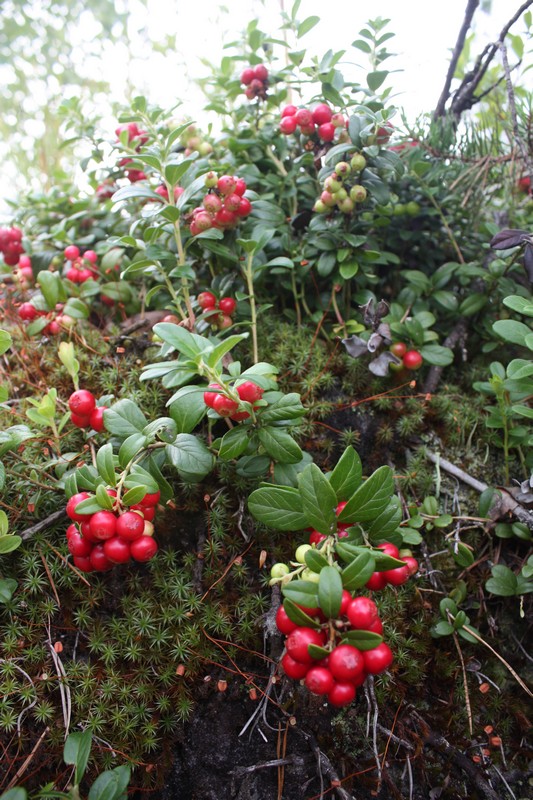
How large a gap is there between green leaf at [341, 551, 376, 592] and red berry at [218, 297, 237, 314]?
4.04ft

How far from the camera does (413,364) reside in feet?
7.11

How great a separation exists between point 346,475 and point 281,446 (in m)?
0.24

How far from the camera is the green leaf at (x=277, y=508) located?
1.44 metres

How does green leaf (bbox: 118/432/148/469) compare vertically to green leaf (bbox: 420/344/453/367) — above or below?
below

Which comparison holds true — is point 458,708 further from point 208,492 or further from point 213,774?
point 208,492

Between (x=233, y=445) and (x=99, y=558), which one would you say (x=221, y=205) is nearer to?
(x=233, y=445)

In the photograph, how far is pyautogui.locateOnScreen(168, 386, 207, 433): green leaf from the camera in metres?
1.64

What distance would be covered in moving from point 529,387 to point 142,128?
2292mm

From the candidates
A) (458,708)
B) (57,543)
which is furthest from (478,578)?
(57,543)

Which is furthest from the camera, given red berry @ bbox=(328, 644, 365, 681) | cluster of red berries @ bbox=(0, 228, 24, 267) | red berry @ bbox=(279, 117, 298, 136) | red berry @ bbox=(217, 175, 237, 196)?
cluster of red berries @ bbox=(0, 228, 24, 267)

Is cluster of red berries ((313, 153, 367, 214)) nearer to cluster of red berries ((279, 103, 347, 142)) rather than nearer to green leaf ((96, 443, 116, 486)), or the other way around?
cluster of red berries ((279, 103, 347, 142))

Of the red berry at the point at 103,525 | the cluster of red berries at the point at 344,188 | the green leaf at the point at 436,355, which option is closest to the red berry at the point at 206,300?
the cluster of red berries at the point at 344,188

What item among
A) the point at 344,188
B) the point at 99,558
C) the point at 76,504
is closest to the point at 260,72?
the point at 344,188

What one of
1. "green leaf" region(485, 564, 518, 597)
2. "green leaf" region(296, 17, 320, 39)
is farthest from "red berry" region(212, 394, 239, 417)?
"green leaf" region(296, 17, 320, 39)
